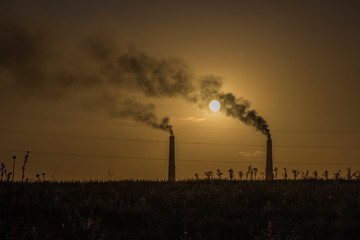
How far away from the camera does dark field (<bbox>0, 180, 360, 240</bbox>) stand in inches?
434

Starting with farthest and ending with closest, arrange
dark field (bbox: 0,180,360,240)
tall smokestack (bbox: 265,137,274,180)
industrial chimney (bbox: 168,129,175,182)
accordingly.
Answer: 1. industrial chimney (bbox: 168,129,175,182)
2. tall smokestack (bbox: 265,137,274,180)
3. dark field (bbox: 0,180,360,240)

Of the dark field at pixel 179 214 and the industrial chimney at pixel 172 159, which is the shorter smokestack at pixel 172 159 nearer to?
the industrial chimney at pixel 172 159

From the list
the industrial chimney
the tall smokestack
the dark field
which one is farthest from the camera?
the industrial chimney

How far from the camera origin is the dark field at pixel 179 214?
11016 millimetres

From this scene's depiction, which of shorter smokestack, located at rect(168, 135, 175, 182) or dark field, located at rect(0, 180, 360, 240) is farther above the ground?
shorter smokestack, located at rect(168, 135, 175, 182)

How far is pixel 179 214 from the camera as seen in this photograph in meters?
12.9

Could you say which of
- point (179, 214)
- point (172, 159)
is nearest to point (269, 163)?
point (172, 159)

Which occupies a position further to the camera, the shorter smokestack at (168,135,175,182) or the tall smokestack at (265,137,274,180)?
the shorter smokestack at (168,135,175,182)

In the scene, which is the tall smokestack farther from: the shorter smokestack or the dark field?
the dark field

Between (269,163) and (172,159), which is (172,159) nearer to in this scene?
(172,159)

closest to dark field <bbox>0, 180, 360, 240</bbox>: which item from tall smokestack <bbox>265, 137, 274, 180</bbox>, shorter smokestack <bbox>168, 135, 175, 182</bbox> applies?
tall smokestack <bbox>265, 137, 274, 180</bbox>

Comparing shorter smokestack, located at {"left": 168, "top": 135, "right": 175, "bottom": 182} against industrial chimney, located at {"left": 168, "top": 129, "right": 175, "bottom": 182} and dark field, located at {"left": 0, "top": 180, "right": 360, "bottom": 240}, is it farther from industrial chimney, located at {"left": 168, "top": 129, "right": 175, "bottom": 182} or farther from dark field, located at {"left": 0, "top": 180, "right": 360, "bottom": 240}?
dark field, located at {"left": 0, "top": 180, "right": 360, "bottom": 240}

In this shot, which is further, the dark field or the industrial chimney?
the industrial chimney

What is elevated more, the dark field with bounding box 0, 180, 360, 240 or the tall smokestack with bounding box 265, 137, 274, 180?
the tall smokestack with bounding box 265, 137, 274, 180
